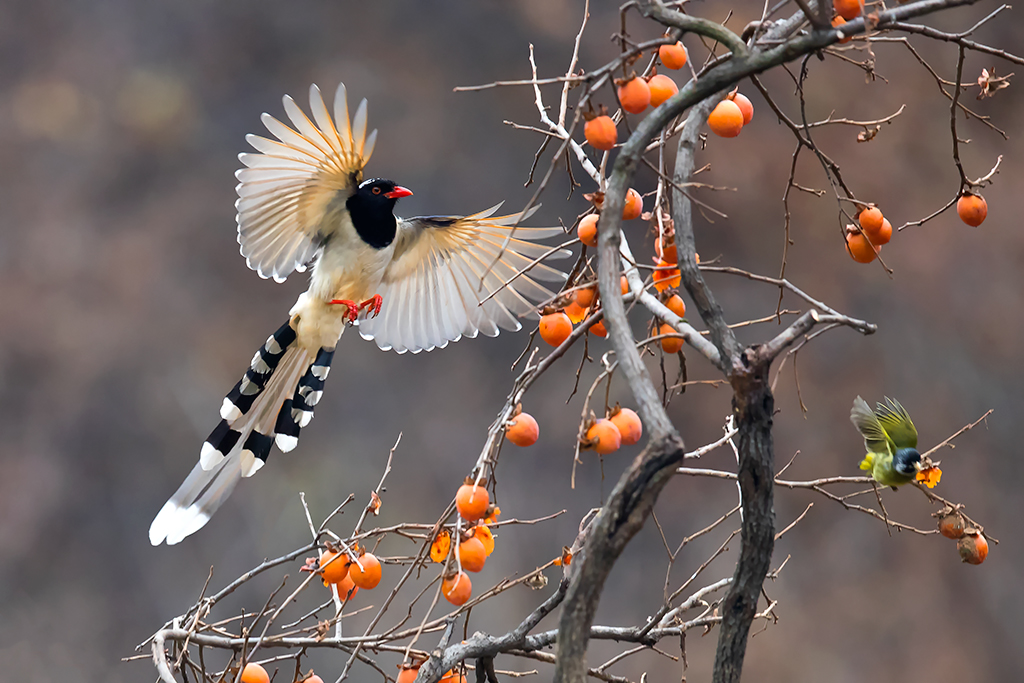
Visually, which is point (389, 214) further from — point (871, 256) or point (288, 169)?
point (871, 256)

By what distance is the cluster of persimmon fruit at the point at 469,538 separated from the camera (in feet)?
2.26

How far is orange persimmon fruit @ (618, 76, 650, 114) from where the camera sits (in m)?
0.65

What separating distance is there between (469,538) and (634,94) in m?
0.42

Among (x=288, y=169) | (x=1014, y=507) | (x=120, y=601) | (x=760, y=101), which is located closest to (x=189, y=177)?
(x=120, y=601)

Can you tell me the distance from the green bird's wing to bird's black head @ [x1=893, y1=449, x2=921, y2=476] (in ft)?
0.07

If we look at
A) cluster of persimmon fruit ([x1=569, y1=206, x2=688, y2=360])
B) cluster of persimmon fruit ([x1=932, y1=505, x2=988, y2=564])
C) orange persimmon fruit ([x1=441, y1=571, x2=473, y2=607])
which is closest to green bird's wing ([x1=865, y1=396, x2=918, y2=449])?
cluster of persimmon fruit ([x1=932, y1=505, x2=988, y2=564])

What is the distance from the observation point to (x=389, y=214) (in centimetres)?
128

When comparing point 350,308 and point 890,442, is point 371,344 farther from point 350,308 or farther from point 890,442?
point 890,442

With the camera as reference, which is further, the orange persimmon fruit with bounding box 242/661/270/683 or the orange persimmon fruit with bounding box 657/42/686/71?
the orange persimmon fruit with bounding box 242/661/270/683

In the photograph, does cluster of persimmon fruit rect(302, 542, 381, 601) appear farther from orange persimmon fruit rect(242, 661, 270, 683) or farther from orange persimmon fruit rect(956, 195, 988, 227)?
orange persimmon fruit rect(956, 195, 988, 227)

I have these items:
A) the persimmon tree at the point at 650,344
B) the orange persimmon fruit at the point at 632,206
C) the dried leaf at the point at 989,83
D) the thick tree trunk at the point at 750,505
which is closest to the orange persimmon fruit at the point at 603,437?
the persimmon tree at the point at 650,344

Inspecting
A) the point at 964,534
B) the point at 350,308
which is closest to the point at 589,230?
the point at 964,534

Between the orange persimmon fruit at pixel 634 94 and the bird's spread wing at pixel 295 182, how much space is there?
0.35 meters

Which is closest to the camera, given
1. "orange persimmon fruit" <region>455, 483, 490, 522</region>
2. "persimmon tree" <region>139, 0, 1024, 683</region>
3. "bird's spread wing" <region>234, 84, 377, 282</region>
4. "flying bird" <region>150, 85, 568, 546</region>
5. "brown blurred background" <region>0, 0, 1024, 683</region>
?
"persimmon tree" <region>139, 0, 1024, 683</region>
